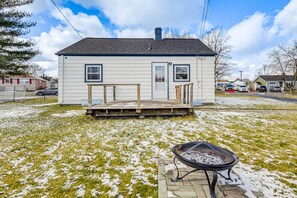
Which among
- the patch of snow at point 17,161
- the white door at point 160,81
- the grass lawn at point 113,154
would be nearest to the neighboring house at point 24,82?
the white door at point 160,81

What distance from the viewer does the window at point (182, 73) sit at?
993 centimetres

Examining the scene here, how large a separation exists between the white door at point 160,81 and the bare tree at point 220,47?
1709 centimetres

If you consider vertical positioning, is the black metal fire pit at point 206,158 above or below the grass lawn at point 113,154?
above

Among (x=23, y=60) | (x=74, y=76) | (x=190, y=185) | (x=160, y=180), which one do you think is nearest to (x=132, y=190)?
(x=160, y=180)

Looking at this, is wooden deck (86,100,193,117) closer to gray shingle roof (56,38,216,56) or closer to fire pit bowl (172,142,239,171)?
fire pit bowl (172,142,239,171)

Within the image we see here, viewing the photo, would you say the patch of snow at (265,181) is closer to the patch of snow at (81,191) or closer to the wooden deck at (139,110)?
the patch of snow at (81,191)

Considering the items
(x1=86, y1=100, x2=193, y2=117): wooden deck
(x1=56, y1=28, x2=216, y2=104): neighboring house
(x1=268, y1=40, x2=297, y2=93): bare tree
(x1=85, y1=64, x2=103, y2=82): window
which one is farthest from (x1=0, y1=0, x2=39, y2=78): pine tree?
(x1=268, y1=40, x2=297, y2=93): bare tree

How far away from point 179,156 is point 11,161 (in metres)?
3.10

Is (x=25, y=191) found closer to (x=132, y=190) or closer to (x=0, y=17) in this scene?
(x=132, y=190)

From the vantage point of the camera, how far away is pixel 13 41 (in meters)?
12.1

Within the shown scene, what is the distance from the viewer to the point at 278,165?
9.12 ft

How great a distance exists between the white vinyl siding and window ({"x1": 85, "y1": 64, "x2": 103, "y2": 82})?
7.8 inches

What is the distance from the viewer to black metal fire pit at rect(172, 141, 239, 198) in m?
1.73

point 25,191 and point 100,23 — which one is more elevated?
point 100,23
